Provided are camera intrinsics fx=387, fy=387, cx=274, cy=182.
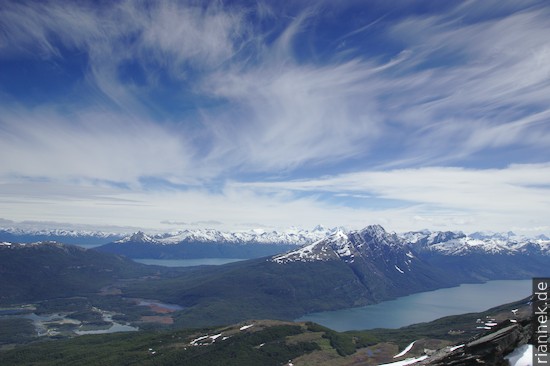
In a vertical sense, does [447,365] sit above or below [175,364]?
above

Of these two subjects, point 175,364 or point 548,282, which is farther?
point 175,364

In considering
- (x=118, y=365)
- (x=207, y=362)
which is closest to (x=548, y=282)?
(x=207, y=362)

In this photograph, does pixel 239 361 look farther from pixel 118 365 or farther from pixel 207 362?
pixel 118 365

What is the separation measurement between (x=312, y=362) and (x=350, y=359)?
19505 mm

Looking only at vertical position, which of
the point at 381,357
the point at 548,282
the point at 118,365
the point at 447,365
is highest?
the point at 548,282

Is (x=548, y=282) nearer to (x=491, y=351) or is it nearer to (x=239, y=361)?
(x=491, y=351)

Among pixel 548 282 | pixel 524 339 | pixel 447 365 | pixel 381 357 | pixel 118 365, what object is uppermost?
pixel 548 282

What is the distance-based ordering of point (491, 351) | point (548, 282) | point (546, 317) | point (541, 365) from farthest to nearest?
point (548, 282), point (546, 317), point (491, 351), point (541, 365)

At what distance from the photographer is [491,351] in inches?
1232

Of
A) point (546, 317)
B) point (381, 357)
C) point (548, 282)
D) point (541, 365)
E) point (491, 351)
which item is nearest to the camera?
point (541, 365)

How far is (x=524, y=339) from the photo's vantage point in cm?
3216

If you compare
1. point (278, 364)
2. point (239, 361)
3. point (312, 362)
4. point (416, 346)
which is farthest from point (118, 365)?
point (416, 346)

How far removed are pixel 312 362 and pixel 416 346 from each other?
54.3m

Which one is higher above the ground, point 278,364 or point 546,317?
point 546,317
